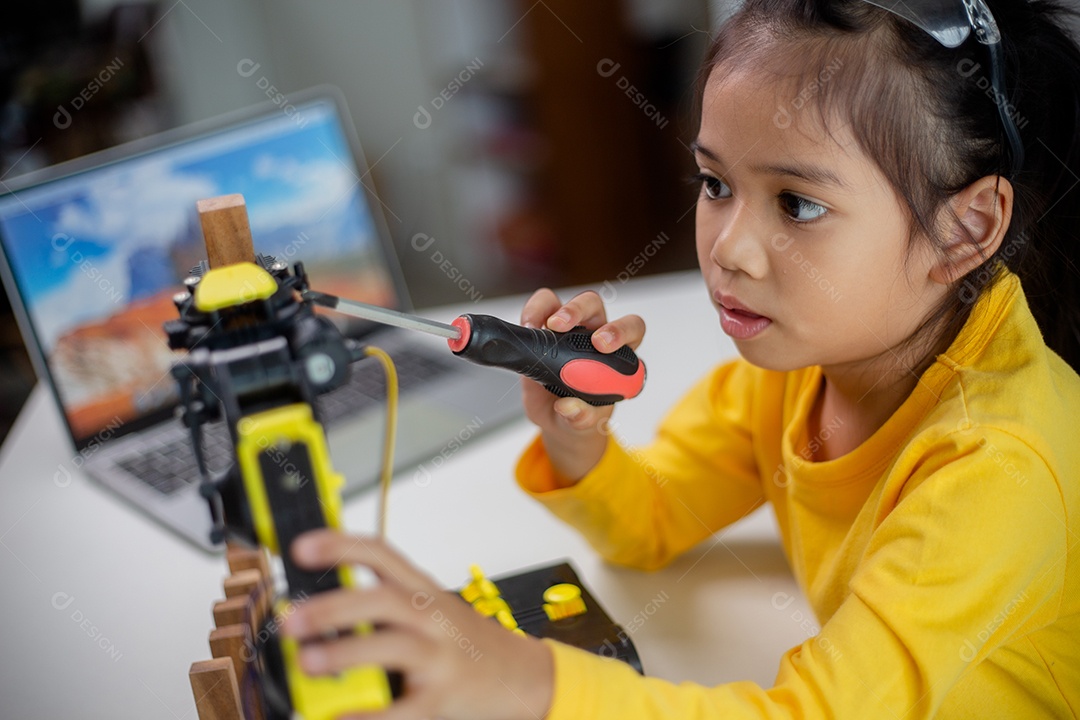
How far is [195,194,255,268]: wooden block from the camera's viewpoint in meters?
0.57

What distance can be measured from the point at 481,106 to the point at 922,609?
2.50 meters

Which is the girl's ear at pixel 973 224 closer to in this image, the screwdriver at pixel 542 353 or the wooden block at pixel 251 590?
the screwdriver at pixel 542 353

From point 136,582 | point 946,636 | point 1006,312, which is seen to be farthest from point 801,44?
point 136,582

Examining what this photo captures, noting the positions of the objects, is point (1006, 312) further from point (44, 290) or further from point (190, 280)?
point (44, 290)

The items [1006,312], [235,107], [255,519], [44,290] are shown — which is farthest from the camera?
[235,107]

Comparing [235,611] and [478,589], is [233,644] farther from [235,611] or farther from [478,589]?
[478,589]

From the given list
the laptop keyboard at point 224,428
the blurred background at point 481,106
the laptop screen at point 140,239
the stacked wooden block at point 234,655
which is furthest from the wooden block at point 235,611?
the blurred background at point 481,106

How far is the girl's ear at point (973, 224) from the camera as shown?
2.30 ft

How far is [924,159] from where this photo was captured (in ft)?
2.22

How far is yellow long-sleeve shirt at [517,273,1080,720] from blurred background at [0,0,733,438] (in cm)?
171

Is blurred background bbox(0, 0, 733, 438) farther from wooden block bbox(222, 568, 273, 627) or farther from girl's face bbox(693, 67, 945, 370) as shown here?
wooden block bbox(222, 568, 273, 627)

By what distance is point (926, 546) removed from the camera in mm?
612

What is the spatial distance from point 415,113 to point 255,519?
2675mm

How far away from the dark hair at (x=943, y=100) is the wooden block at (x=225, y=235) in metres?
0.37
